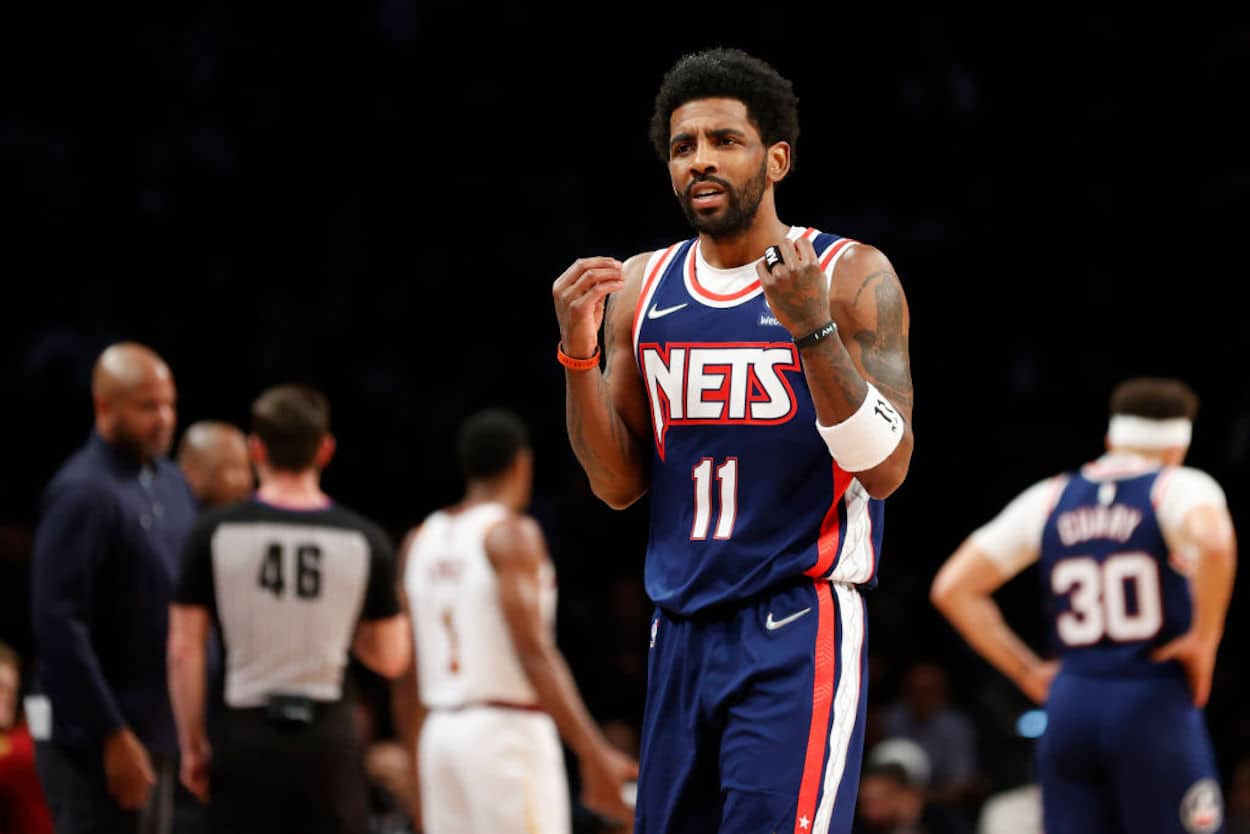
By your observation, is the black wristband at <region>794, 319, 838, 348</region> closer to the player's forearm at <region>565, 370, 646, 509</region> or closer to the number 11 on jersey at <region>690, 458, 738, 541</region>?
the number 11 on jersey at <region>690, 458, 738, 541</region>

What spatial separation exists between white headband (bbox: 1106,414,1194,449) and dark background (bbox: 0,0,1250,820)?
13.1 feet

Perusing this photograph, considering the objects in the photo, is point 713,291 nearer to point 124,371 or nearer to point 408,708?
point 124,371

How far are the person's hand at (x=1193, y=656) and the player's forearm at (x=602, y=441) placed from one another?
9.94ft

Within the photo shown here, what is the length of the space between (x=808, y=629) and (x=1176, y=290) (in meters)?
9.08

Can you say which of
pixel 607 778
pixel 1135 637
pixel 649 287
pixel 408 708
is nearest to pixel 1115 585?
pixel 1135 637

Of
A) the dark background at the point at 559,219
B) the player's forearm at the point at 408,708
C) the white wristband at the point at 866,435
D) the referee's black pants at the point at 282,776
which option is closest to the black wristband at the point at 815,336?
the white wristband at the point at 866,435

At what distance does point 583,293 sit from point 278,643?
7.81 ft

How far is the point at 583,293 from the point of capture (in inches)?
134

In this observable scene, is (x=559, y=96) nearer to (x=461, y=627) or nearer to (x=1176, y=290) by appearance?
(x=1176, y=290)

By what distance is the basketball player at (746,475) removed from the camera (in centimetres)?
333

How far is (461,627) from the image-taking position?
6.38 m

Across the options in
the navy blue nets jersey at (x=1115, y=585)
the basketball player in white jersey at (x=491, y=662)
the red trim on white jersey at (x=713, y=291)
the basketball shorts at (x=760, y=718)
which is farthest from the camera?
the basketball player in white jersey at (x=491, y=662)

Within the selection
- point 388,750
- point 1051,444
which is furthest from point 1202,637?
point 1051,444

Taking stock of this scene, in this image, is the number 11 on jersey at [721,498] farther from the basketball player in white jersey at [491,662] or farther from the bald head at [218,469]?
the bald head at [218,469]
